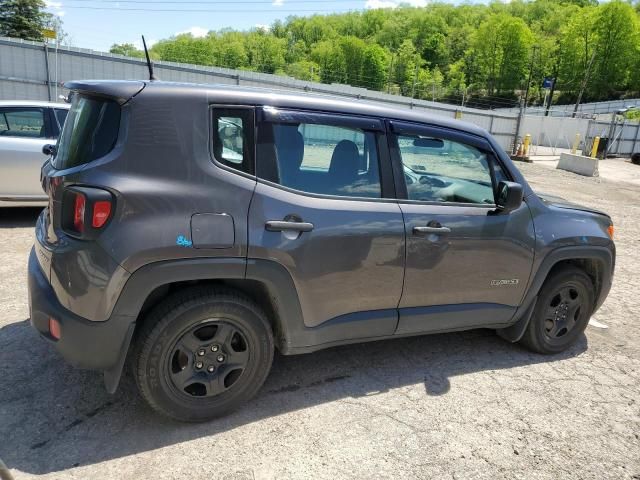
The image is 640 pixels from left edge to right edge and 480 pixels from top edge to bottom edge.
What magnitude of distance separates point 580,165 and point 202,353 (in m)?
23.1

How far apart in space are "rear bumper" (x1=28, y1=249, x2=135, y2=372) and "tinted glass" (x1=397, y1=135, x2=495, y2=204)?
1.89 m

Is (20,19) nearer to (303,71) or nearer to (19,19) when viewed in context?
(19,19)

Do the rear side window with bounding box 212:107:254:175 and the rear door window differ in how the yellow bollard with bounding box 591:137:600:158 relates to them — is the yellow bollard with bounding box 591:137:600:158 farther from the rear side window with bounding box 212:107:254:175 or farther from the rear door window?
the rear side window with bounding box 212:107:254:175

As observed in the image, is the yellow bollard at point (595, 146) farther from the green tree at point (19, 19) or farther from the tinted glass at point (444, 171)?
the green tree at point (19, 19)

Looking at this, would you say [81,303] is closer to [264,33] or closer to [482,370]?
[482,370]

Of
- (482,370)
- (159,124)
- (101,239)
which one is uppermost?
(159,124)

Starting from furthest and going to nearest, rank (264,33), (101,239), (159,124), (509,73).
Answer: (264,33) < (509,73) < (159,124) < (101,239)

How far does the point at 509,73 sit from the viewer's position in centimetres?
9800

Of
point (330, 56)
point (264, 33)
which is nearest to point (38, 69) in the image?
point (330, 56)

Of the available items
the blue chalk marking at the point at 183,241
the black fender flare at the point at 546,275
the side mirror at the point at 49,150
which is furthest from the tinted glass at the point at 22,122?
the black fender flare at the point at 546,275

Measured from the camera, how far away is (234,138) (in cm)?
268

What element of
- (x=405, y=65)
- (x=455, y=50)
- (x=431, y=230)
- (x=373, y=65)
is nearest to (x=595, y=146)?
(x=431, y=230)

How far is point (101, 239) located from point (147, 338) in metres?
0.57

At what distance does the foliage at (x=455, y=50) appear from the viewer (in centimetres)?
8125
